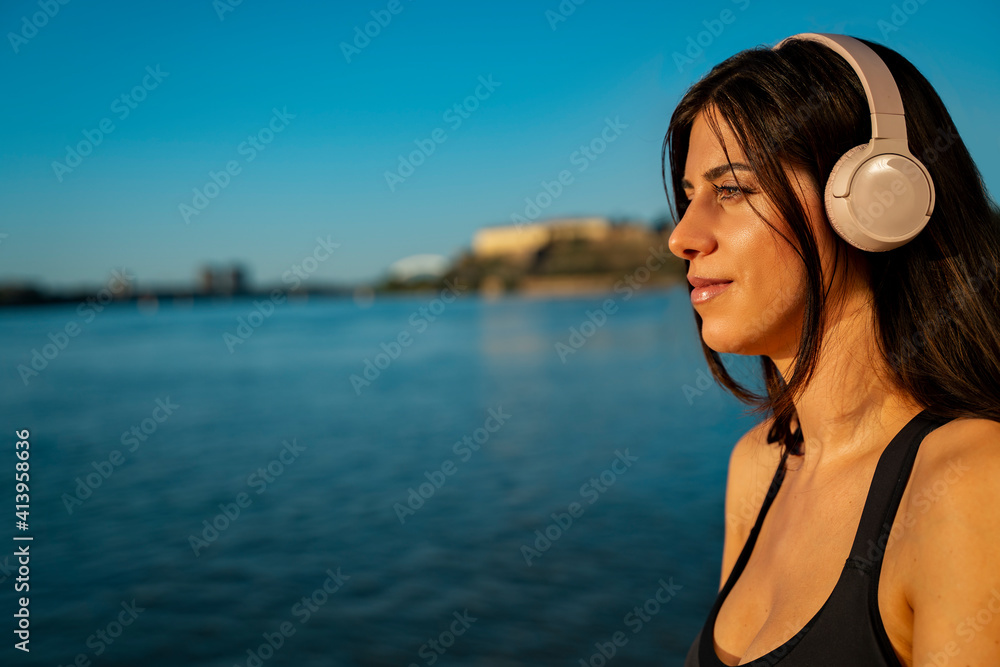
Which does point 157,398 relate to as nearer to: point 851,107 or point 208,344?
point 851,107

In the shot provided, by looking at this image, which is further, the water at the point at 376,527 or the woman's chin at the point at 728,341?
the water at the point at 376,527

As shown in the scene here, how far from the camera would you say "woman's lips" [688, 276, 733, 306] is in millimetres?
1435

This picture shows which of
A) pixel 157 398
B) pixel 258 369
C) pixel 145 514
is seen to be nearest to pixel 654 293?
pixel 258 369

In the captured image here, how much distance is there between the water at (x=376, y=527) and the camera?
17.6 ft

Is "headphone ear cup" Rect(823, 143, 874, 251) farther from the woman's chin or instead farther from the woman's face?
the woman's chin

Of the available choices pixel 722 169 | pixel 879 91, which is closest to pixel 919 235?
pixel 879 91

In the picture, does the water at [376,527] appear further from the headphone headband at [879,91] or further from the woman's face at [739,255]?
the headphone headband at [879,91]

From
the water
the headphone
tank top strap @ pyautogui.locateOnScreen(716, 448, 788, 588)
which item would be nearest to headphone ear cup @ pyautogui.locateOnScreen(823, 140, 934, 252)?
the headphone

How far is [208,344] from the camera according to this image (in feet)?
133

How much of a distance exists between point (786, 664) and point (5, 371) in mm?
30300

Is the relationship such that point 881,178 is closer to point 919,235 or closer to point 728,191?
point 919,235

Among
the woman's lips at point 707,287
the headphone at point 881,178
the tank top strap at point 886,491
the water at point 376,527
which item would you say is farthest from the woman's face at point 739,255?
the water at point 376,527

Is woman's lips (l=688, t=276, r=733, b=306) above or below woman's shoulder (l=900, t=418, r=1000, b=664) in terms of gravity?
above

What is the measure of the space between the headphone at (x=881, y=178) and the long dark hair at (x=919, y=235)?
5 centimetres
